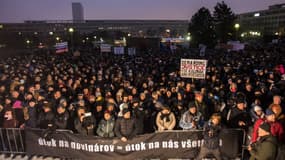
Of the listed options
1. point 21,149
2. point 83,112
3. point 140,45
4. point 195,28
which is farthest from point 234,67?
point 195,28

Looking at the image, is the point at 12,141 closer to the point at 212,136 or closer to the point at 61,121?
the point at 61,121

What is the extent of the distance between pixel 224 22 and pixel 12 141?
55203mm

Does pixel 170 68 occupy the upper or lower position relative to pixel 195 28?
lower

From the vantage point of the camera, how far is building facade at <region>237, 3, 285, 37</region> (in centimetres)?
10619

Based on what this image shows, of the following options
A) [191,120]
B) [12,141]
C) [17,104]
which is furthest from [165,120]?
[17,104]

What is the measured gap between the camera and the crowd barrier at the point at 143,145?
6.61 m

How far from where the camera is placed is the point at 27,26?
129 metres

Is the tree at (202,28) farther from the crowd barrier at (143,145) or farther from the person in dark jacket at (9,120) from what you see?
the person in dark jacket at (9,120)

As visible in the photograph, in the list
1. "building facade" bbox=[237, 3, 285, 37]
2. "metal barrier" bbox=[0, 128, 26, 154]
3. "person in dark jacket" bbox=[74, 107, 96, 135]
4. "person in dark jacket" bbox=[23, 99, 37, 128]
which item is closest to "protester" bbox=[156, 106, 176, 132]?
"person in dark jacket" bbox=[74, 107, 96, 135]

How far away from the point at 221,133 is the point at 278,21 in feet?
392

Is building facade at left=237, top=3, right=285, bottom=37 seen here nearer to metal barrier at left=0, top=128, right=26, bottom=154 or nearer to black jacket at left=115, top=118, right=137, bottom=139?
black jacket at left=115, top=118, right=137, bottom=139

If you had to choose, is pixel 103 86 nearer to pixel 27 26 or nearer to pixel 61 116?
pixel 61 116

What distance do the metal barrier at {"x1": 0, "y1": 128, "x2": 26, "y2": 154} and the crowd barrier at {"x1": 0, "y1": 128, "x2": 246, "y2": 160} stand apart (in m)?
0.74

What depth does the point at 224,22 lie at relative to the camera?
2213 inches
